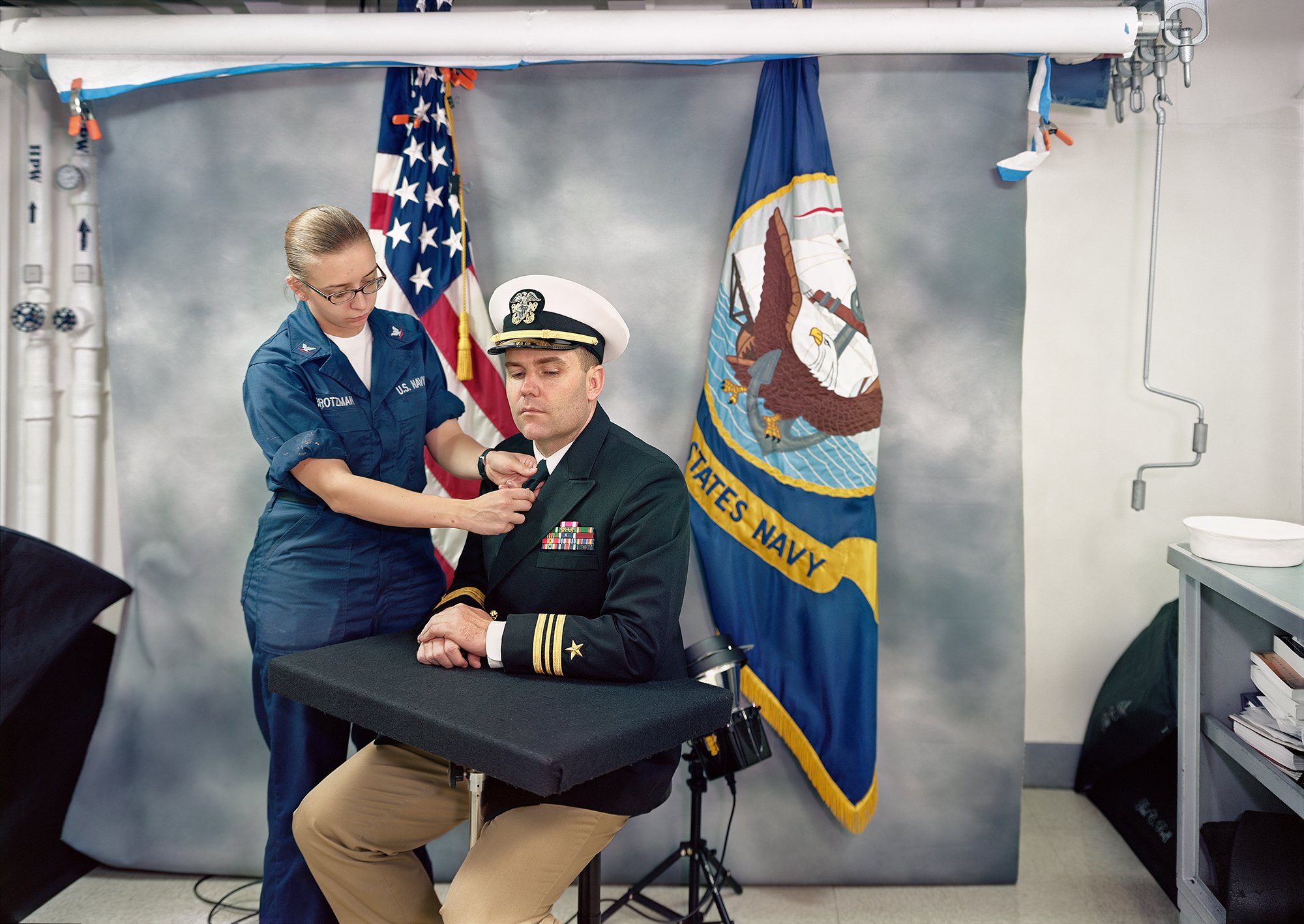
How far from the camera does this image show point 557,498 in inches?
72.1

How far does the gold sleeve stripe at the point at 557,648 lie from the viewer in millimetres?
1631

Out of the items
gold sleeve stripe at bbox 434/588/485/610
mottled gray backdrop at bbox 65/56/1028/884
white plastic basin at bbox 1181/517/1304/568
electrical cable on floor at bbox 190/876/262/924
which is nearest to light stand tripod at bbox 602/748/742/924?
mottled gray backdrop at bbox 65/56/1028/884

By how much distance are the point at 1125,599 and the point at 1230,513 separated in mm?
460

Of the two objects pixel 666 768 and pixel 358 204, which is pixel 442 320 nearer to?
pixel 358 204

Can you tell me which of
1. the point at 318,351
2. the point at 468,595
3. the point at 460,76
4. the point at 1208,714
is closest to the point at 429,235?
the point at 460,76

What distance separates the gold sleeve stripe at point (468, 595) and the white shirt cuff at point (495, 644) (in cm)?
23

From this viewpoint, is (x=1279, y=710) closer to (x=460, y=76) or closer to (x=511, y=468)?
(x=511, y=468)

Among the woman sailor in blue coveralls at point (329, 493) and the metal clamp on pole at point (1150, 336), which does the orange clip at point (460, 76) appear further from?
the metal clamp on pole at point (1150, 336)

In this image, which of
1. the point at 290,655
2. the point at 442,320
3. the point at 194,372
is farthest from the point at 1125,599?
the point at 194,372

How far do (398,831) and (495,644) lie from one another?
508 mm

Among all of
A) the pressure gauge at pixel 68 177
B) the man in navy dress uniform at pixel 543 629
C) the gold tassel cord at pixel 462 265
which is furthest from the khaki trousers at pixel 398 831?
the pressure gauge at pixel 68 177

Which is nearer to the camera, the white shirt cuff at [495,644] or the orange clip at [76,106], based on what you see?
the white shirt cuff at [495,644]

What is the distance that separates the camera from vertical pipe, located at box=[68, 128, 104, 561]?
9.53 ft

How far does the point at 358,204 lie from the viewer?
2.71 metres
